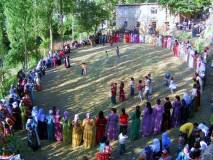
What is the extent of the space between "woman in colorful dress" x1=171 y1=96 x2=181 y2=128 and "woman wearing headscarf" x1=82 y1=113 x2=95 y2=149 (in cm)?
327

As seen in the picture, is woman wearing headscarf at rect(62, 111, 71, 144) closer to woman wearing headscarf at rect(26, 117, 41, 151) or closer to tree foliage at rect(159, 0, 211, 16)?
woman wearing headscarf at rect(26, 117, 41, 151)

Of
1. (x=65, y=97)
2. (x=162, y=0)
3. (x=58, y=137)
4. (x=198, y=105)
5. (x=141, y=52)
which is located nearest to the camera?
(x=58, y=137)

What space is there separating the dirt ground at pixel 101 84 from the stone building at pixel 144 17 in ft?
53.0

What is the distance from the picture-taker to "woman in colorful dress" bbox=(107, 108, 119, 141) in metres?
15.7

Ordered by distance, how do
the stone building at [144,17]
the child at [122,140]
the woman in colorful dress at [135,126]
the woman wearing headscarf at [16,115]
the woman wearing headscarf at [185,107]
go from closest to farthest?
the child at [122,140] < the woman in colorful dress at [135,126] < the woman wearing headscarf at [185,107] < the woman wearing headscarf at [16,115] < the stone building at [144,17]

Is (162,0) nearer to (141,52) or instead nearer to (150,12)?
(150,12)

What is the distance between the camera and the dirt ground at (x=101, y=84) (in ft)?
51.8

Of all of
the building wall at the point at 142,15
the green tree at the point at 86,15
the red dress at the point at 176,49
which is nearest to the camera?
the red dress at the point at 176,49

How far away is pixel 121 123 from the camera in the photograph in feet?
51.4

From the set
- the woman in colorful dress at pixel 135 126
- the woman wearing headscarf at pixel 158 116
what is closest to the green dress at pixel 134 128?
the woman in colorful dress at pixel 135 126

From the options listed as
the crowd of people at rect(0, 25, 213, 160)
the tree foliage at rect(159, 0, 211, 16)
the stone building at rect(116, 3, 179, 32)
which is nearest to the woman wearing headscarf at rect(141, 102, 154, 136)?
the crowd of people at rect(0, 25, 213, 160)

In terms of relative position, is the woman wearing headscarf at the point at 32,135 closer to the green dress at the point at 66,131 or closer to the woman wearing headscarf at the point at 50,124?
the woman wearing headscarf at the point at 50,124

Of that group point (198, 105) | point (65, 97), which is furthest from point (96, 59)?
point (198, 105)

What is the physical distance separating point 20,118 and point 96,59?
14936 mm
